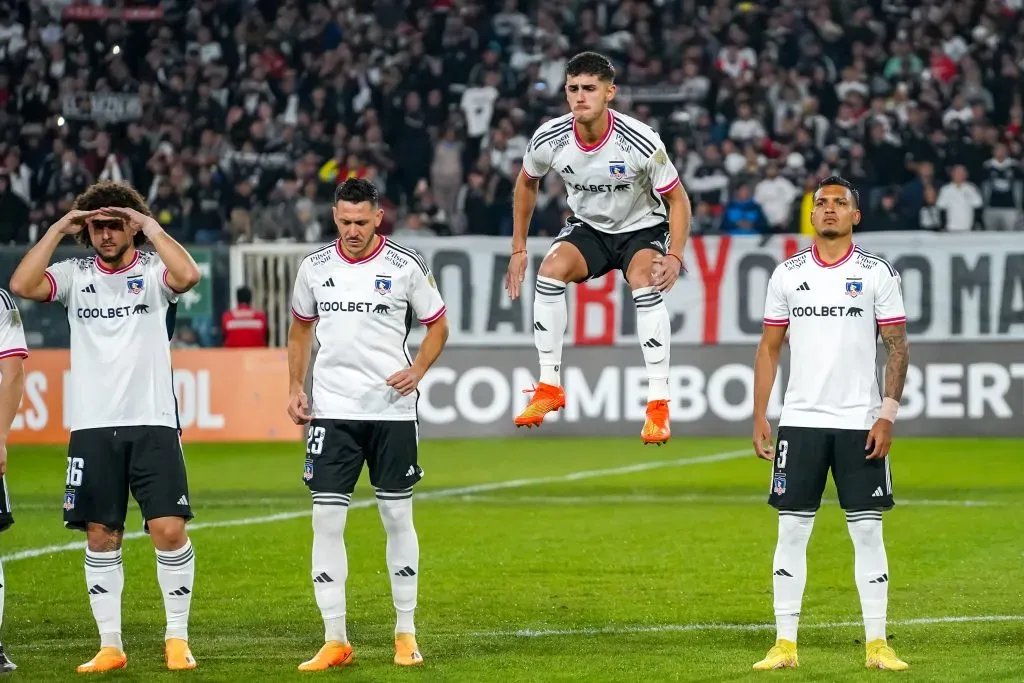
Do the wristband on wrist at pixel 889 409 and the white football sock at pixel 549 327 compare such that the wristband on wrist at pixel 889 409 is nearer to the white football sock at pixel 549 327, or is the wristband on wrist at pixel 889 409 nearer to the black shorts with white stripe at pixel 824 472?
the black shorts with white stripe at pixel 824 472

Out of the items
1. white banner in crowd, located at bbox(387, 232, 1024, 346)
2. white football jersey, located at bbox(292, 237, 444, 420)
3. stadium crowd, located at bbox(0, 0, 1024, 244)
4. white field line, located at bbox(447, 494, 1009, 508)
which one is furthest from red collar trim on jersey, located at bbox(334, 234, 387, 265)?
stadium crowd, located at bbox(0, 0, 1024, 244)

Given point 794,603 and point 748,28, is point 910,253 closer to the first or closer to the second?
point 748,28

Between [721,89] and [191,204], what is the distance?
844 centimetres

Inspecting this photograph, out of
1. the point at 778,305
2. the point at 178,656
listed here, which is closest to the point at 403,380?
the point at 178,656

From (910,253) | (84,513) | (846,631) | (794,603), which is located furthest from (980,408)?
(84,513)

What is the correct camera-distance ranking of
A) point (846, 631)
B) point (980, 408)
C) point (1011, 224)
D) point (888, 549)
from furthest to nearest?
1. point (1011, 224)
2. point (980, 408)
3. point (888, 549)
4. point (846, 631)

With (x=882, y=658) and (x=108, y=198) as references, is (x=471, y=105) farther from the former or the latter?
(x=882, y=658)

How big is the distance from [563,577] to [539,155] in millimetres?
3747

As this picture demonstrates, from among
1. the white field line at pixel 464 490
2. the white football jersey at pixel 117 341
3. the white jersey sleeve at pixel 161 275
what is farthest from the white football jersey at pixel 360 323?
the white field line at pixel 464 490

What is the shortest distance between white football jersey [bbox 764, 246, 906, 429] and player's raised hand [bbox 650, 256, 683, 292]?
0.87 meters

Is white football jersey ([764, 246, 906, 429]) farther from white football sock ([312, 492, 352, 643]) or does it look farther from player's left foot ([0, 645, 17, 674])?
player's left foot ([0, 645, 17, 674])

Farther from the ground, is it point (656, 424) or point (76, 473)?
point (656, 424)

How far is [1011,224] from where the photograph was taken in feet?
73.9

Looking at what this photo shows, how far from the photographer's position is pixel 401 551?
8914 mm
